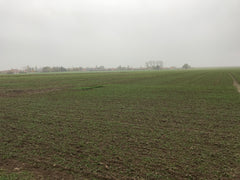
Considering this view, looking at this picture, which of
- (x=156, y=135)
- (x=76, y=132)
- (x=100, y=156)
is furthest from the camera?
(x=76, y=132)

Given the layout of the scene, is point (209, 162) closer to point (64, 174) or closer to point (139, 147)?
point (139, 147)

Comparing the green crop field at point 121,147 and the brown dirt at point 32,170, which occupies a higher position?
the green crop field at point 121,147

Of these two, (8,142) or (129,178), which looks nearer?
(129,178)

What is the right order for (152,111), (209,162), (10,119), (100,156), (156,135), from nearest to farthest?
(209,162)
(100,156)
(156,135)
(10,119)
(152,111)

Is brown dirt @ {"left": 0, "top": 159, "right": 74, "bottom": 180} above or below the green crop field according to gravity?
below

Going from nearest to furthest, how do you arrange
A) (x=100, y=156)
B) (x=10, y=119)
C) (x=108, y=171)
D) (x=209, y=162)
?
(x=108, y=171), (x=209, y=162), (x=100, y=156), (x=10, y=119)

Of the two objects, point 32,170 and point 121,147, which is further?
point 121,147

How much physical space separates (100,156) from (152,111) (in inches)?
216

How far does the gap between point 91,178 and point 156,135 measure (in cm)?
306

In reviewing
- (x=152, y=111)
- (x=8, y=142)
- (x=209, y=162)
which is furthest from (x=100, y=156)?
(x=152, y=111)

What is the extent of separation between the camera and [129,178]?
11.8 feet

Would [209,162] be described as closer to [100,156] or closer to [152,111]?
[100,156]

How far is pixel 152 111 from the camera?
930 cm

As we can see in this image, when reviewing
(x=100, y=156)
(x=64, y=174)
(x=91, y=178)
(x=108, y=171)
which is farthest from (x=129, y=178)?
(x=64, y=174)
